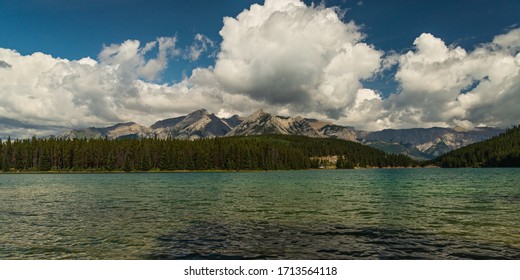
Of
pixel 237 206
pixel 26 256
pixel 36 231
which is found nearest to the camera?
pixel 26 256

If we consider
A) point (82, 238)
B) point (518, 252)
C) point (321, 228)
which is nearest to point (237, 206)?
point (321, 228)

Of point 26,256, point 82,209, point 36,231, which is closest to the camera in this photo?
point 26,256

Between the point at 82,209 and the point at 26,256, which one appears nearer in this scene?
the point at 26,256

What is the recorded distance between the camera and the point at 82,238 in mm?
31453

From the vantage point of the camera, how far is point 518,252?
2617 centimetres
